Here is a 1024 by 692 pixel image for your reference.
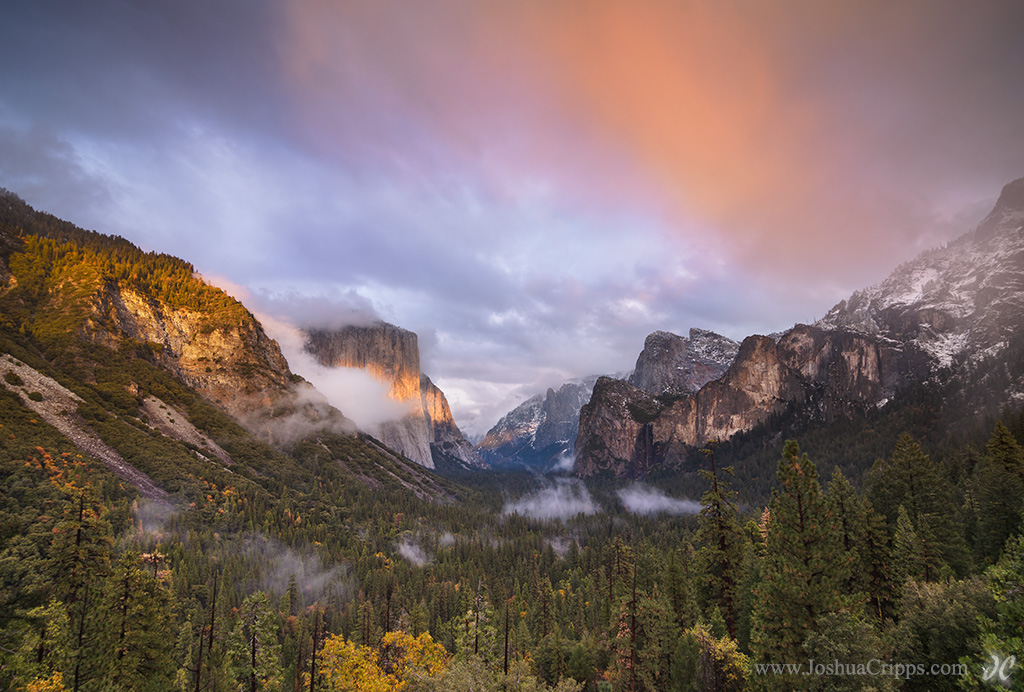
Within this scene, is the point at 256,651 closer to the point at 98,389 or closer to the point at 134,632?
the point at 134,632

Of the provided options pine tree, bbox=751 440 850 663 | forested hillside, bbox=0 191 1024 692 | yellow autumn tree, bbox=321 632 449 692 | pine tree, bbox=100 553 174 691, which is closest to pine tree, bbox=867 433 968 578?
forested hillside, bbox=0 191 1024 692

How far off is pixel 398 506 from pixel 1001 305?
256 meters

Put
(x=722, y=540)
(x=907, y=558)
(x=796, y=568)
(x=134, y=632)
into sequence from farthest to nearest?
(x=907, y=558) < (x=722, y=540) < (x=134, y=632) < (x=796, y=568)

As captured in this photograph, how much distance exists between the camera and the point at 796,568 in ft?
73.7

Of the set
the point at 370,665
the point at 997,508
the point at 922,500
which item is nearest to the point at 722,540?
the point at 370,665

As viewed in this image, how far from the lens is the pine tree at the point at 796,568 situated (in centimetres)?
2195

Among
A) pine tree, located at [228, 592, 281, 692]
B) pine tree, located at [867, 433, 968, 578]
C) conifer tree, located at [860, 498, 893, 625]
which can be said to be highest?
pine tree, located at [867, 433, 968, 578]

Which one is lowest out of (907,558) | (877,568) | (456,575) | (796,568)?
(456,575)

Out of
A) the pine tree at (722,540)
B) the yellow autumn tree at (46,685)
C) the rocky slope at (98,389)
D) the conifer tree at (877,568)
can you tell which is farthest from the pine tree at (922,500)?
the rocky slope at (98,389)

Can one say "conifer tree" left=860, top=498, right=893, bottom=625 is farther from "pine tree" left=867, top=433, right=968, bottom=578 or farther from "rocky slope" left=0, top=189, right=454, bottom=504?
"rocky slope" left=0, top=189, right=454, bottom=504

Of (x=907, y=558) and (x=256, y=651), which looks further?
(x=907, y=558)

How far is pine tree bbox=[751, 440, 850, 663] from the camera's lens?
21953 mm

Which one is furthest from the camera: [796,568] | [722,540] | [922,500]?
[922,500]

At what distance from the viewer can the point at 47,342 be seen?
164375 millimetres
